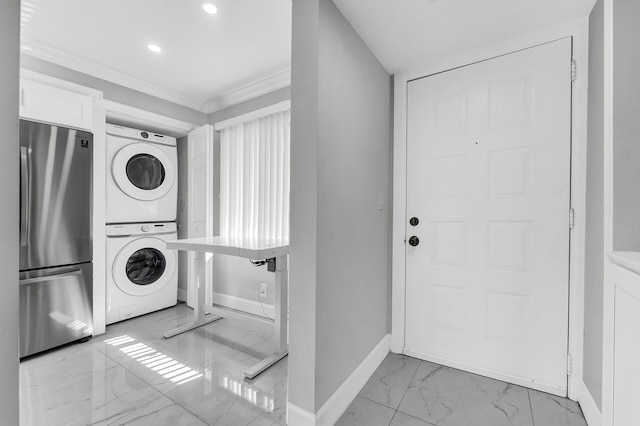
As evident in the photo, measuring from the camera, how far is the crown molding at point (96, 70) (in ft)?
7.12

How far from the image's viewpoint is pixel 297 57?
1389 millimetres

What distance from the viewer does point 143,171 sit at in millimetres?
3021

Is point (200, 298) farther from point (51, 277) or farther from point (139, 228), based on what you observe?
point (51, 277)

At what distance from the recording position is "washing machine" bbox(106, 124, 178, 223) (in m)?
2.74

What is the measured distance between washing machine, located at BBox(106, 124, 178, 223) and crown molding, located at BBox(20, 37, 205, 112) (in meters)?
0.43

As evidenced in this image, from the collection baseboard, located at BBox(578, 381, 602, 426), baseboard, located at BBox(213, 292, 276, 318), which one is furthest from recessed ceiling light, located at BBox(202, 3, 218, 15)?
baseboard, located at BBox(578, 381, 602, 426)

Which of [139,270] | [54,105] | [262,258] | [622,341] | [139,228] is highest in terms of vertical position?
[54,105]

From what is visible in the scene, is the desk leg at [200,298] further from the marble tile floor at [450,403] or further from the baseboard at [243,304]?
the marble tile floor at [450,403]

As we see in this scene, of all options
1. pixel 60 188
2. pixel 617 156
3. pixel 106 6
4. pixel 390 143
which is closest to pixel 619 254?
pixel 617 156

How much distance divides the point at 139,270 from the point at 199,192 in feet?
3.45

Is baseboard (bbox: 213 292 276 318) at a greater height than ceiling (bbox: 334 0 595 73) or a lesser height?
lesser

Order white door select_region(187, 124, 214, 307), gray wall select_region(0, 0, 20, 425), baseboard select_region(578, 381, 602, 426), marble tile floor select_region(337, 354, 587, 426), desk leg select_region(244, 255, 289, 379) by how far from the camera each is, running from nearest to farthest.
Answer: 1. gray wall select_region(0, 0, 20, 425)
2. baseboard select_region(578, 381, 602, 426)
3. marble tile floor select_region(337, 354, 587, 426)
4. desk leg select_region(244, 255, 289, 379)
5. white door select_region(187, 124, 214, 307)

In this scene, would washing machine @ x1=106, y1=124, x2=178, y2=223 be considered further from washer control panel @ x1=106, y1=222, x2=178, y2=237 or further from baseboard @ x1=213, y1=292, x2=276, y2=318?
baseboard @ x1=213, y1=292, x2=276, y2=318

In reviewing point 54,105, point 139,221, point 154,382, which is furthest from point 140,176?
point 154,382
